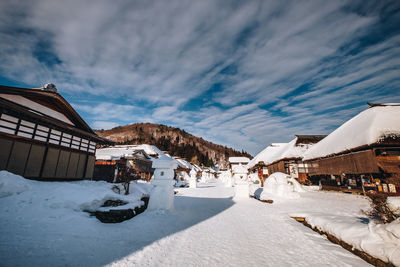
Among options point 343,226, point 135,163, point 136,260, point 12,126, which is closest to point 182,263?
point 136,260

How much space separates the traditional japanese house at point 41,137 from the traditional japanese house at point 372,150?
64.2 feet

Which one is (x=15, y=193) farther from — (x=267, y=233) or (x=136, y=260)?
(x=267, y=233)

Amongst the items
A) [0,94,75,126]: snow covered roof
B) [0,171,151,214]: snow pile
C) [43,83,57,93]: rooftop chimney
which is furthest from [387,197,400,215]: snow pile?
[43,83,57,93]: rooftop chimney

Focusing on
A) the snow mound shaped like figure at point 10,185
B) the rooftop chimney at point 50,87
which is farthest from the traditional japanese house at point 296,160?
the rooftop chimney at point 50,87

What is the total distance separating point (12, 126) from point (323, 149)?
22.2 m

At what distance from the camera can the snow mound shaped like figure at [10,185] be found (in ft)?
17.7

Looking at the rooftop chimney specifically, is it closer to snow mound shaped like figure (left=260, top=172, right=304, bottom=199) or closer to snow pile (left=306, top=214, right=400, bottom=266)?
snow pile (left=306, top=214, right=400, bottom=266)

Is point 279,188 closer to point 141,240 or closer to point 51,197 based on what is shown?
point 141,240

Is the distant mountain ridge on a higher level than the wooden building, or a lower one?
higher

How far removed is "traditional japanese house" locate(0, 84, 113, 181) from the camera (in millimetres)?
7996

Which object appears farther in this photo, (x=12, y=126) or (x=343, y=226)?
(x=12, y=126)

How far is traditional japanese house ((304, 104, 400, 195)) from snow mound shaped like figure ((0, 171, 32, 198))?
1749 cm

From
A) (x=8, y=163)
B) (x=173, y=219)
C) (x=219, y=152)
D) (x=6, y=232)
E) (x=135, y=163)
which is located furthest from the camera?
(x=219, y=152)

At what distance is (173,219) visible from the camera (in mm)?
5613
